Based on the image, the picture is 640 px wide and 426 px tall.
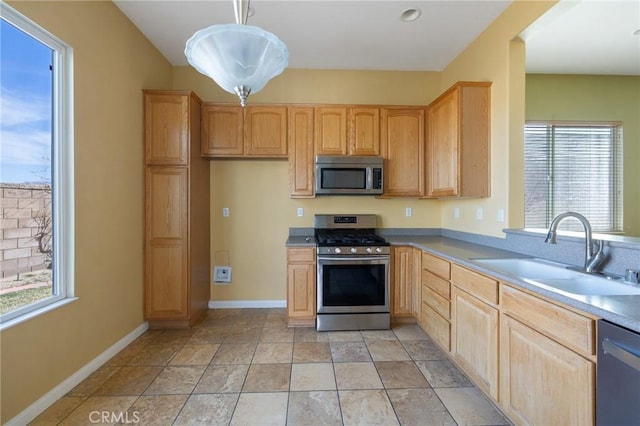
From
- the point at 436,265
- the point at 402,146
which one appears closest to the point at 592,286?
the point at 436,265

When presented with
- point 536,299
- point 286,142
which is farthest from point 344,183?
point 536,299

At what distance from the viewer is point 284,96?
3438mm

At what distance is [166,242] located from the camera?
113 inches

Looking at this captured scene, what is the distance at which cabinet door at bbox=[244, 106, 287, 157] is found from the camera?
3.15 m

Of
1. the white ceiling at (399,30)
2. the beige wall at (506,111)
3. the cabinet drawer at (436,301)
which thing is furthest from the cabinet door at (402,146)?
the cabinet drawer at (436,301)

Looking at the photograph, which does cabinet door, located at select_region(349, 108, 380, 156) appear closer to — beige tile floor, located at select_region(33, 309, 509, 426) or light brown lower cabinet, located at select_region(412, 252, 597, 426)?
light brown lower cabinet, located at select_region(412, 252, 597, 426)

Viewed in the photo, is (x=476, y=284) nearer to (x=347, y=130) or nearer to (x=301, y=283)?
(x=301, y=283)

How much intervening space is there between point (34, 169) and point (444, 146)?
3248 mm

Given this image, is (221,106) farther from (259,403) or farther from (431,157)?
(259,403)

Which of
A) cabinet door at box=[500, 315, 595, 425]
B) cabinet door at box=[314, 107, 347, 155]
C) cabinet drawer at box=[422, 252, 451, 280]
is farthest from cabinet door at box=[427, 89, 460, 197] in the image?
cabinet door at box=[500, 315, 595, 425]

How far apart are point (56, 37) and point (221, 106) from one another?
1437mm

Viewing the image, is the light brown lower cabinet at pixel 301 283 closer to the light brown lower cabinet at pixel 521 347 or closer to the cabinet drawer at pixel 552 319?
the light brown lower cabinet at pixel 521 347

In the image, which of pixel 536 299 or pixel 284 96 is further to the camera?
pixel 284 96

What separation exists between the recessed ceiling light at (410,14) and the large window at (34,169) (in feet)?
8.48
